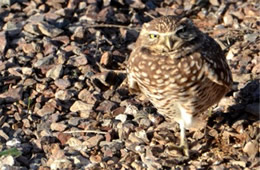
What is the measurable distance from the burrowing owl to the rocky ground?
44cm

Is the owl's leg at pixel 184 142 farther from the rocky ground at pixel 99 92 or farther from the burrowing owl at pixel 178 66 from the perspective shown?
the burrowing owl at pixel 178 66

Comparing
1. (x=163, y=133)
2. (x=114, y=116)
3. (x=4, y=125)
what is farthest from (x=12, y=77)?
(x=163, y=133)

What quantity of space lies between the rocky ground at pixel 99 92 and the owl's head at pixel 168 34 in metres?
0.92

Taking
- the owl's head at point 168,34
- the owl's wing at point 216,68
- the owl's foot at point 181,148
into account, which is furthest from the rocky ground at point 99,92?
the owl's head at point 168,34

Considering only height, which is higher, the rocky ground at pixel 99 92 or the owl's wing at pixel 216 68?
the owl's wing at pixel 216 68

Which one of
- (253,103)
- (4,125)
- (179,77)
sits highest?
(179,77)

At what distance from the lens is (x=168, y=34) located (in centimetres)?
518

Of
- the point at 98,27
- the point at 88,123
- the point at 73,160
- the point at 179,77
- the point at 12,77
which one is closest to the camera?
the point at 179,77

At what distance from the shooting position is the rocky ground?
5.74 metres

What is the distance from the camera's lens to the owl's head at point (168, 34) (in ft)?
17.1

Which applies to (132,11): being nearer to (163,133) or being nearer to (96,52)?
(96,52)

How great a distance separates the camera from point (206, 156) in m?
5.74

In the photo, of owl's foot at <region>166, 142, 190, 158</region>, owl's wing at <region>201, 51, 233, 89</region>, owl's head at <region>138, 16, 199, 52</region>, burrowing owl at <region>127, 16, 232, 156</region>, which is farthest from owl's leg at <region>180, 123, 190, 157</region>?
owl's head at <region>138, 16, 199, 52</region>

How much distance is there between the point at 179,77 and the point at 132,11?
241 cm
